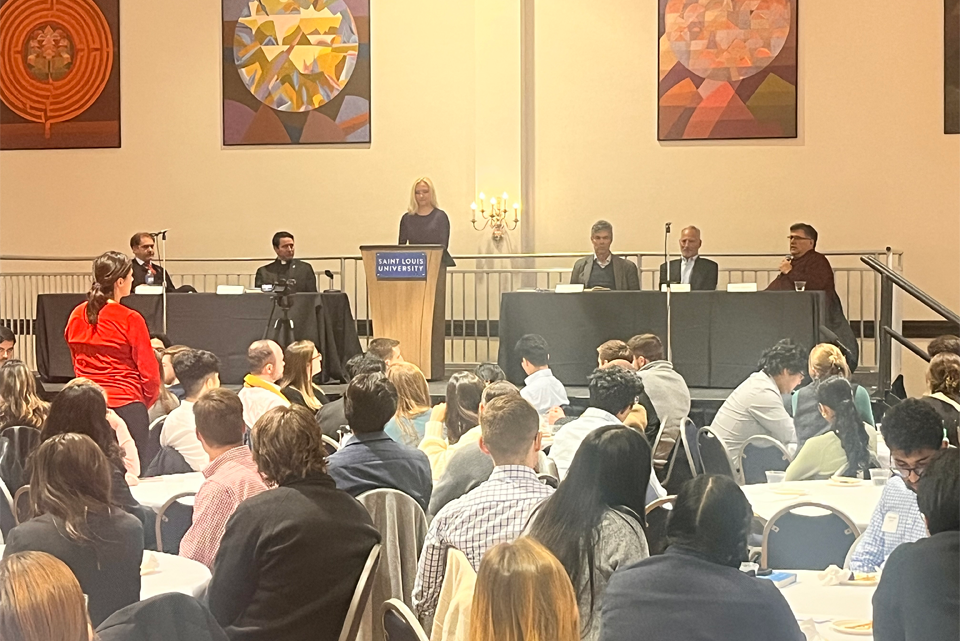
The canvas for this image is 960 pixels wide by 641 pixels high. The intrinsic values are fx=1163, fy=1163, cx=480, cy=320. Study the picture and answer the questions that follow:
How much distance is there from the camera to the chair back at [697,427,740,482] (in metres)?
4.63

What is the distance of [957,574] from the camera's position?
7.52ft

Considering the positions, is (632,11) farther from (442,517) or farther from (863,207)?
(442,517)

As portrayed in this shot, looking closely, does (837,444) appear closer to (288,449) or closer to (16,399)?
(288,449)

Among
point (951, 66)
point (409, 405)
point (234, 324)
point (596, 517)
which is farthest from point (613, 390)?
point (951, 66)

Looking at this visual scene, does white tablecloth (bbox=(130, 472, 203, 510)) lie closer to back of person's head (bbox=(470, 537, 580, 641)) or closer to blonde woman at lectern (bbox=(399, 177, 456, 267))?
back of person's head (bbox=(470, 537, 580, 641))

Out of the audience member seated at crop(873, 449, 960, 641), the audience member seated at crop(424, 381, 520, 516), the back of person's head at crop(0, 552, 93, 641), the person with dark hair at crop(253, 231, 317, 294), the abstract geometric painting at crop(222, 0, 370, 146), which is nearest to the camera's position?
the back of person's head at crop(0, 552, 93, 641)

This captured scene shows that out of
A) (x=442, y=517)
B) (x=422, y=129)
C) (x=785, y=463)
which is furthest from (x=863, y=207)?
(x=442, y=517)

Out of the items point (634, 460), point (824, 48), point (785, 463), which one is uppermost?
Result: point (824, 48)

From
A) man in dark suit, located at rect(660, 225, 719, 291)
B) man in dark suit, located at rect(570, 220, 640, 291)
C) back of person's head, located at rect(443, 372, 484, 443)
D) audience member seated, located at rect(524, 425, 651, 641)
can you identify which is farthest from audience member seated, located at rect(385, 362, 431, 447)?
man in dark suit, located at rect(660, 225, 719, 291)

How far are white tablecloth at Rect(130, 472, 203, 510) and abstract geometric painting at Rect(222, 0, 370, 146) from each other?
7.57 metres

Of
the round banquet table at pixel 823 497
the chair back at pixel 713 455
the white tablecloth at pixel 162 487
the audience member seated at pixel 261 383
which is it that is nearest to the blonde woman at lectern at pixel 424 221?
the audience member seated at pixel 261 383

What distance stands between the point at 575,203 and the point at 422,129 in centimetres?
172

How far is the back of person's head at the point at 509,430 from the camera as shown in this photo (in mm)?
3059

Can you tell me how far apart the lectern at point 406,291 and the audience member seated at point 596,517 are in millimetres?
5554
